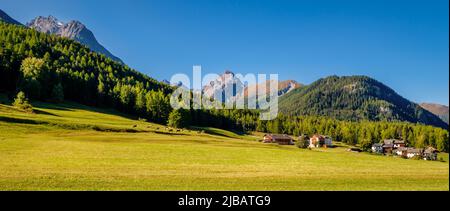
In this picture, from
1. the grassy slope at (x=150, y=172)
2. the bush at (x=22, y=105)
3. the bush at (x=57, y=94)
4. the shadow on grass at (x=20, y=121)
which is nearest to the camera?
the grassy slope at (x=150, y=172)

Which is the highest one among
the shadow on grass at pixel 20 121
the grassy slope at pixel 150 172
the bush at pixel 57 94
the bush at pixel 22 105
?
the bush at pixel 57 94

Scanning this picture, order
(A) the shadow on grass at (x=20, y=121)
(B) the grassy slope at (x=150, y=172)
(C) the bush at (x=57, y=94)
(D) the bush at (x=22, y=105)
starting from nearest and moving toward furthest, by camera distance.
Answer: (B) the grassy slope at (x=150, y=172) < (A) the shadow on grass at (x=20, y=121) < (D) the bush at (x=22, y=105) < (C) the bush at (x=57, y=94)

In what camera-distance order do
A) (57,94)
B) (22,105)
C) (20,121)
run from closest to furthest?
(20,121)
(22,105)
(57,94)

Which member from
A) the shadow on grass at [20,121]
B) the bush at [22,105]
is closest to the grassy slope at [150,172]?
the shadow on grass at [20,121]

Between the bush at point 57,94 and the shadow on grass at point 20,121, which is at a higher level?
the bush at point 57,94

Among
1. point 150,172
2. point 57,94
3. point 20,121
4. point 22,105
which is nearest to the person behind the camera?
point 150,172

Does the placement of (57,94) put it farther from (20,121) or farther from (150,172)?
(150,172)

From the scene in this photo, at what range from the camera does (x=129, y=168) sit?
1743 inches

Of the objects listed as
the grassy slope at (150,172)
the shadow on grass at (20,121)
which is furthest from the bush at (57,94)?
the grassy slope at (150,172)

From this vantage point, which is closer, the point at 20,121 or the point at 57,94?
the point at 20,121

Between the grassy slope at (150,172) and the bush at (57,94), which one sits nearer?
the grassy slope at (150,172)

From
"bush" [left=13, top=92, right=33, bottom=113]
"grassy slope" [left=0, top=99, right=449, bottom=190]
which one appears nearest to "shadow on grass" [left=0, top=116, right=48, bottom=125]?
"grassy slope" [left=0, top=99, right=449, bottom=190]

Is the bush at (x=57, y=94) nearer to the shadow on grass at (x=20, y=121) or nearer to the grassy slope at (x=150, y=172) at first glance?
the shadow on grass at (x=20, y=121)

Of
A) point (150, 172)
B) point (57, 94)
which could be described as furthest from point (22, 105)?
point (150, 172)
